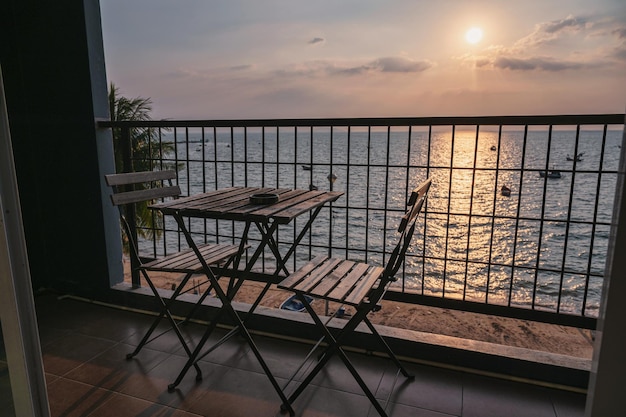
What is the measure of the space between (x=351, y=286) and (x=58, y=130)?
273 cm

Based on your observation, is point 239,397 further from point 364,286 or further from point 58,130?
point 58,130

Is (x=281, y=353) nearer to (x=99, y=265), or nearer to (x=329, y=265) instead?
(x=329, y=265)

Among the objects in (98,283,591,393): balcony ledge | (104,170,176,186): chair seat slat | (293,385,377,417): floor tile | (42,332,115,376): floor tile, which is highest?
(104,170,176,186): chair seat slat

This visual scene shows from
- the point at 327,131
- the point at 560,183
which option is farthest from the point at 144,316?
the point at 560,183

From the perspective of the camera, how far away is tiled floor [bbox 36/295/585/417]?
211cm

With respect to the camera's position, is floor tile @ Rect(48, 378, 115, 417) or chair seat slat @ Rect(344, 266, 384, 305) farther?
floor tile @ Rect(48, 378, 115, 417)

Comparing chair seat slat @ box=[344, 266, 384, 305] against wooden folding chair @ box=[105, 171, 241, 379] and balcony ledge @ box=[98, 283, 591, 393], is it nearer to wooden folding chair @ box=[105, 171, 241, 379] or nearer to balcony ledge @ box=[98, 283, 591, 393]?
balcony ledge @ box=[98, 283, 591, 393]

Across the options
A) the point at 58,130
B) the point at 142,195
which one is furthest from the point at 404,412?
the point at 58,130

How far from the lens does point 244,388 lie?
229cm

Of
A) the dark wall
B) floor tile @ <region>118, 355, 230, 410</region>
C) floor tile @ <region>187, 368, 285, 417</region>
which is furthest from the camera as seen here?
the dark wall

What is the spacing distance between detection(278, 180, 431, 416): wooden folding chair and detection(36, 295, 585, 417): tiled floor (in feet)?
0.51

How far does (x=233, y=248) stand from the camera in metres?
2.81

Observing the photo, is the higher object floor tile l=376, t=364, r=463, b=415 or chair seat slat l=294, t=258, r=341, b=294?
chair seat slat l=294, t=258, r=341, b=294

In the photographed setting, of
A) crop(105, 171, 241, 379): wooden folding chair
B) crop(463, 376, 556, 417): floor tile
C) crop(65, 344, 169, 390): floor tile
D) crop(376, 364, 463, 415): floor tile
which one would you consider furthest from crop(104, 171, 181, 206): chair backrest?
crop(463, 376, 556, 417): floor tile
